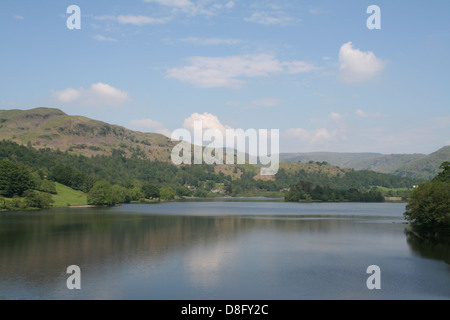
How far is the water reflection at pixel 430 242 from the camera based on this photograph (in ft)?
146

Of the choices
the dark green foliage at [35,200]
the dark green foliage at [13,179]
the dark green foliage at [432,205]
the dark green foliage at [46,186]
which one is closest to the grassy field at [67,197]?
the dark green foliage at [46,186]

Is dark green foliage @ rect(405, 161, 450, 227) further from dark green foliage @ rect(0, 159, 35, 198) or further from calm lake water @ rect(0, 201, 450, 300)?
dark green foliage @ rect(0, 159, 35, 198)

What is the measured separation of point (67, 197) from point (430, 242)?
126 meters

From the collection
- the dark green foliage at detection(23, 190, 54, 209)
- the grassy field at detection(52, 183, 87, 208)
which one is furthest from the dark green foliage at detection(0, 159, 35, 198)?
the grassy field at detection(52, 183, 87, 208)

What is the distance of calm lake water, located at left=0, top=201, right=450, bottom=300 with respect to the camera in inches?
1144

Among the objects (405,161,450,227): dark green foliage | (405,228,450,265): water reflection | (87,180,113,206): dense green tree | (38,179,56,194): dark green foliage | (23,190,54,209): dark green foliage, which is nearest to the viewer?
(405,228,450,265): water reflection

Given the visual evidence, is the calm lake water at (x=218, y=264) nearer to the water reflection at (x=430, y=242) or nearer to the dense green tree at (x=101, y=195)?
the water reflection at (x=430, y=242)

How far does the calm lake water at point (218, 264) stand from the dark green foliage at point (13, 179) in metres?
65.4

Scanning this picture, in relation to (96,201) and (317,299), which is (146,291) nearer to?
(317,299)

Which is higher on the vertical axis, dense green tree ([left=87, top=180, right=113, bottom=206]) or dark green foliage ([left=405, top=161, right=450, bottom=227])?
dark green foliage ([left=405, top=161, right=450, bottom=227])

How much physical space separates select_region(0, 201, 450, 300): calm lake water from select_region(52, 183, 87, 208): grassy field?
2853 inches

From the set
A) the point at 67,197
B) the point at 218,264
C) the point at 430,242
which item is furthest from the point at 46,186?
the point at 430,242

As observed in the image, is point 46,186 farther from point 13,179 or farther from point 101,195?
point 13,179

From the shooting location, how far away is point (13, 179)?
12312cm
